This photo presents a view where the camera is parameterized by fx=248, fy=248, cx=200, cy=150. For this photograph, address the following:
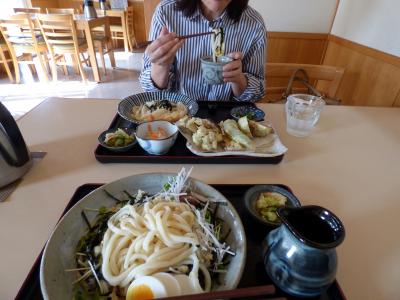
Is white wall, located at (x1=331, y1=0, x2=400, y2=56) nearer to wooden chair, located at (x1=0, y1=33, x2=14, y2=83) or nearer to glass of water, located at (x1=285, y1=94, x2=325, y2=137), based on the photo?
glass of water, located at (x1=285, y1=94, x2=325, y2=137)

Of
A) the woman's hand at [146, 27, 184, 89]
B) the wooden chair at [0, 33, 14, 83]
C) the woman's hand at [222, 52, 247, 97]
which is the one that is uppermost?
the woman's hand at [146, 27, 184, 89]

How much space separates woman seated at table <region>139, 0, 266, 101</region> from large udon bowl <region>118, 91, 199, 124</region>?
8 cm

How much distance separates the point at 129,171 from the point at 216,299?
0.58 m

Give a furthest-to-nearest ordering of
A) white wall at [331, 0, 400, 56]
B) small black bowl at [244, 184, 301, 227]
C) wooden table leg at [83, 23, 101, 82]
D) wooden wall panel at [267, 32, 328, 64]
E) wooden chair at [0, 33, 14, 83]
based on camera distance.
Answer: wooden chair at [0, 33, 14, 83] → wooden table leg at [83, 23, 101, 82] → wooden wall panel at [267, 32, 328, 64] → white wall at [331, 0, 400, 56] → small black bowl at [244, 184, 301, 227]

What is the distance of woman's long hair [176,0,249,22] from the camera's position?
1.38 meters

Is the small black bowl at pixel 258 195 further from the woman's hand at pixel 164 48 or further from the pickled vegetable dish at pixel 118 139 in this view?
the woman's hand at pixel 164 48

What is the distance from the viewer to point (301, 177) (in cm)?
89

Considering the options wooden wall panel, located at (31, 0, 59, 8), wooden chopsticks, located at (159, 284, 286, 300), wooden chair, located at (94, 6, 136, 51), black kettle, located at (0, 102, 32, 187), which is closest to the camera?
wooden chopsticks, located at (159, 284, 286, 300)

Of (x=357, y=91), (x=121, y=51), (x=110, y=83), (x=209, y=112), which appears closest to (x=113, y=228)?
(x=209, y=112)

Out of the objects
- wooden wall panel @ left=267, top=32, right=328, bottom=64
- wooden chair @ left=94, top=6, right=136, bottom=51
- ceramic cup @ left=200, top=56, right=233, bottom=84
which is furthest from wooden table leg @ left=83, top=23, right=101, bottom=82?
ceramic cup @ left=200, top=56, right=233, bottom=84

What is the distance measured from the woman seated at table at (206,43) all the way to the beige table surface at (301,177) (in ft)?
0.75

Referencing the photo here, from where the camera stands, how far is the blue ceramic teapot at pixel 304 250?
1.49ft

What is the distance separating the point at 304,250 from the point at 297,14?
283 centimetres

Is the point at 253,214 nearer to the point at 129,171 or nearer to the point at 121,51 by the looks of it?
the point at 129,171
